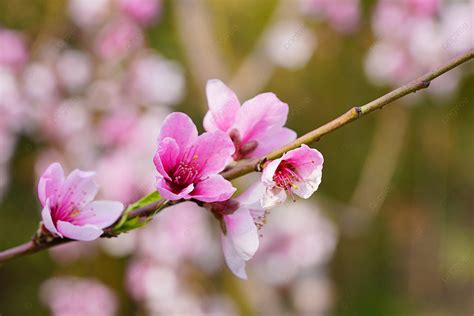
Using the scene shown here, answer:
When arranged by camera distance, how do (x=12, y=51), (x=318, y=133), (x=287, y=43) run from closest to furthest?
(x=318, y=133)
(x=12, y=51)
(x=287, y=43)

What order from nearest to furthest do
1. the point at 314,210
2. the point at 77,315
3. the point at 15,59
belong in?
the point at 15,59 < the point at 77,315 < the point at 314,210

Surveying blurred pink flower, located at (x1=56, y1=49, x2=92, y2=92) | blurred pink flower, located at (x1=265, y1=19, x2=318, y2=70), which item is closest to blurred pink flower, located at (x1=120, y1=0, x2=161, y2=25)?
blurred pink flower, located at (x1=56, y1=49, x2=92, y2=92)

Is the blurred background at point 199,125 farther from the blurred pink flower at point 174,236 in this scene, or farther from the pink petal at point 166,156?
A: the pink petal at point 166,156

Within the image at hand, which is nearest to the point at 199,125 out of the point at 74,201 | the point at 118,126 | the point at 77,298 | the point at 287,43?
the point at 287,43

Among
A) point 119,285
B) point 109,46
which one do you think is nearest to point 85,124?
point 109,46

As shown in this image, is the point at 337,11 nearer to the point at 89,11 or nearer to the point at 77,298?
the point at 89,11

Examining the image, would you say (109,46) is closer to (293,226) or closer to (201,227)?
(201,227)

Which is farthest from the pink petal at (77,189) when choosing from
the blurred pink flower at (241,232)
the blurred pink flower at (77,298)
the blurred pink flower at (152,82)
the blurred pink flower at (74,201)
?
the blurred pink flower at (77,298)
